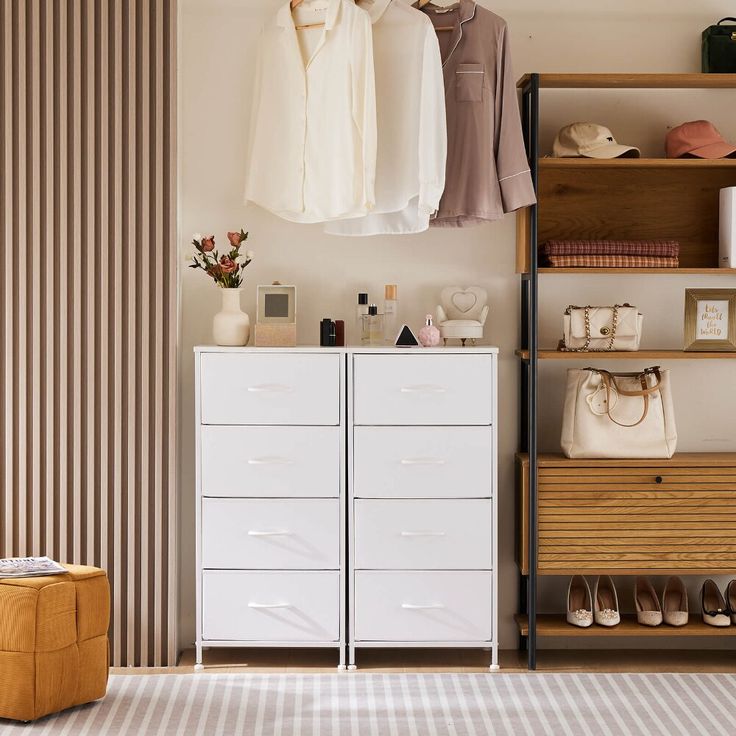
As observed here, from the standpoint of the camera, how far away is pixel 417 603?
2.88 metres

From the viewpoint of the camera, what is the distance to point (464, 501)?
287cm

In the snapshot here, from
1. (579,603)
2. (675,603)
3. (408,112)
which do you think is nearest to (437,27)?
(408,112)

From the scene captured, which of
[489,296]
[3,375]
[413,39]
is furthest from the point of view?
[489,296]

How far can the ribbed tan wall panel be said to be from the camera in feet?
9.65

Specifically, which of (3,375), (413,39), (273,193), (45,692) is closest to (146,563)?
(45,692)

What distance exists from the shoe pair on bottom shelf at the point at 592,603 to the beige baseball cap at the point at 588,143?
58.8 inches

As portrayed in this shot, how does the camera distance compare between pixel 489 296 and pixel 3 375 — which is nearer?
pixel 3 375

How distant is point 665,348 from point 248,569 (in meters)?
1.71

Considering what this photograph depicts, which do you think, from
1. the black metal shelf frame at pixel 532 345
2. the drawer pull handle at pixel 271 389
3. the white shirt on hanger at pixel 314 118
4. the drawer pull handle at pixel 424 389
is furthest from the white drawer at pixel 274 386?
the black metal shelf frame at pixel 532 345

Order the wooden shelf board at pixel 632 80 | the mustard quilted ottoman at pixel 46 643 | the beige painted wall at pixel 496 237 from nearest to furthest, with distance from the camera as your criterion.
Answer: the mustard quilted ottoman at pixel 46 643 < the wooden shelf board at pixel 632 80 < the beige painted wall at pixel 496 237

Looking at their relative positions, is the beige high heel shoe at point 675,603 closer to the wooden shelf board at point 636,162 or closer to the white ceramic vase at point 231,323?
the wooden shelf board at point 636,162

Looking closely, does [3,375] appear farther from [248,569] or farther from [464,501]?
[464,501]

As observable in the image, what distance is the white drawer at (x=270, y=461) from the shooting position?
2.87 meters

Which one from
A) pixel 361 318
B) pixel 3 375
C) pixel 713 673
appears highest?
pixel 361 318
